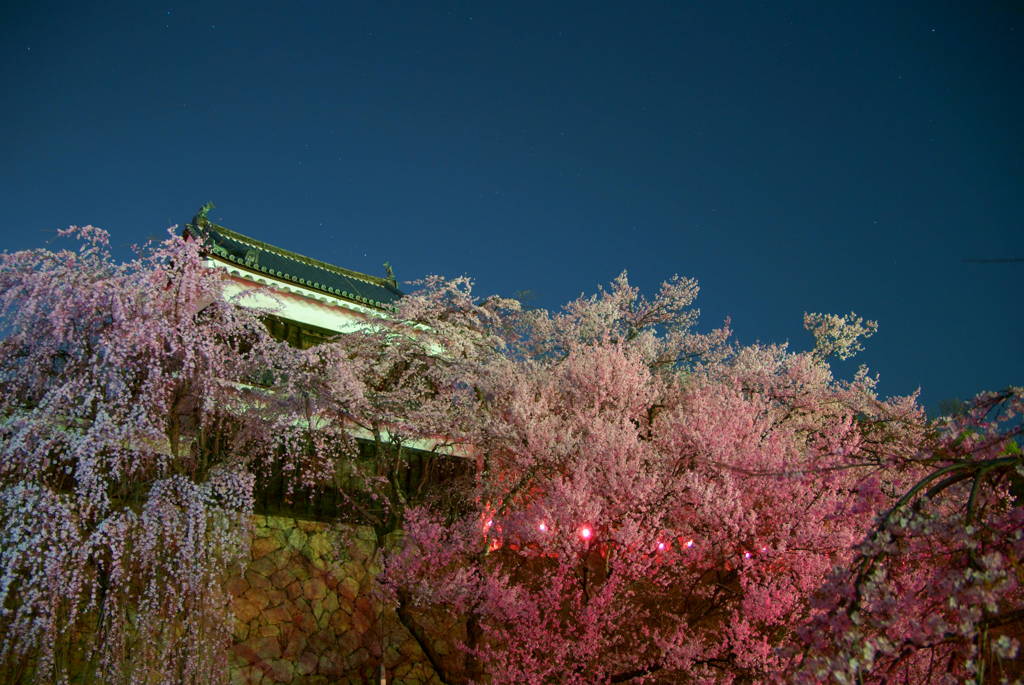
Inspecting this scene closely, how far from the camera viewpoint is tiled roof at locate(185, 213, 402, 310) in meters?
15.6

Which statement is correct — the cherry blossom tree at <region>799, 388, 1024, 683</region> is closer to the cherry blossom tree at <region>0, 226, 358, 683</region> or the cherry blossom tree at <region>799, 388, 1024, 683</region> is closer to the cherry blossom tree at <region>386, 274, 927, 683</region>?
the cherry blossom tree at <region>386, 274, 927, 683</region>

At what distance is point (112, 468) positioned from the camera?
7750 mm

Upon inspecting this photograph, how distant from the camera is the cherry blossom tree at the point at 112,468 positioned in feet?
23.8

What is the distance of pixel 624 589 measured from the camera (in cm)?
1139

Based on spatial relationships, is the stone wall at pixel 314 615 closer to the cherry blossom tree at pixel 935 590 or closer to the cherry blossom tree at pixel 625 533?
the cherry blossom tree at pixel 625 533

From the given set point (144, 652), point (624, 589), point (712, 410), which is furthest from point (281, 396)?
point (712, 410)

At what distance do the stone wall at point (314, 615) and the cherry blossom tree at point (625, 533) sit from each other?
1213 mm

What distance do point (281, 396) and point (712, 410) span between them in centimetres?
793

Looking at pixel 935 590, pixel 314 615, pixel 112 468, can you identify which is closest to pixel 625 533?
pixel 314 615

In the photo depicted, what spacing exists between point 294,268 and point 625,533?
42.4ft

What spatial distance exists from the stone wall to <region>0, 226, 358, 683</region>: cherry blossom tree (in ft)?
8.07

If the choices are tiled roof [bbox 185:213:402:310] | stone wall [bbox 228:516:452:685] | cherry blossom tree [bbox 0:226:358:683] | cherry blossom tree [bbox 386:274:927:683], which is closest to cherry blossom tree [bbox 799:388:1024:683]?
cherry blossom tree [bbox 386:274:927:683]

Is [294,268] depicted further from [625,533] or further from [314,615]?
[625,533]

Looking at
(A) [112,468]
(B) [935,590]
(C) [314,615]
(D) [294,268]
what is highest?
(D) [294,268]
